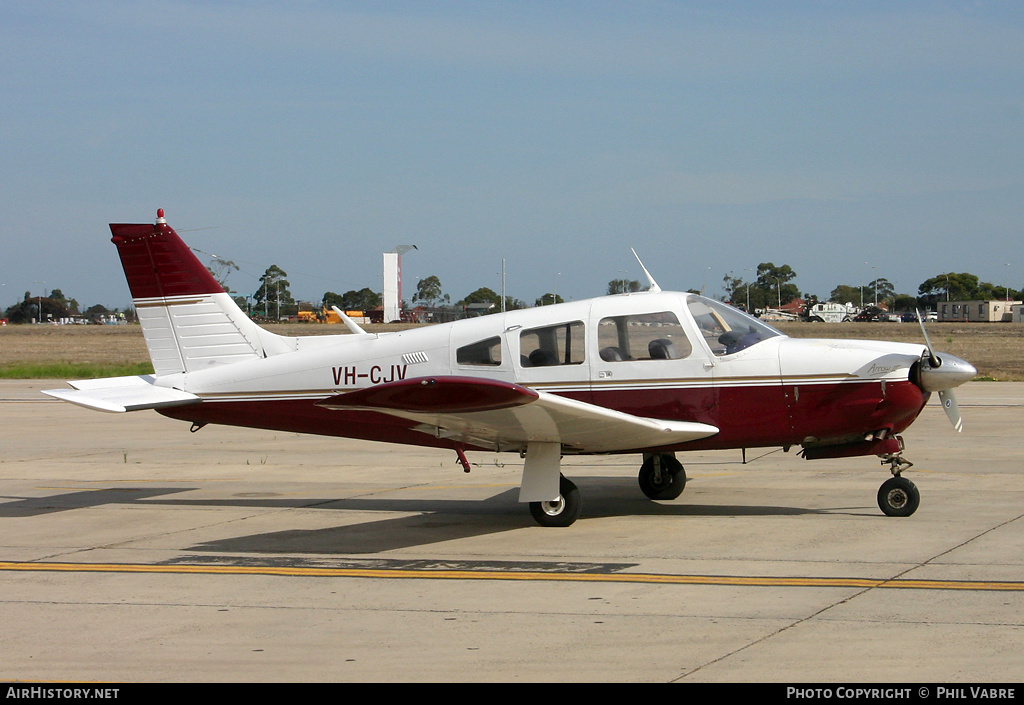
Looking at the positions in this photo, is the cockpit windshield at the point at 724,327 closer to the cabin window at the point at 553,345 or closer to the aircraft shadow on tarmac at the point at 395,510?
the cabin window at the point at 553,345

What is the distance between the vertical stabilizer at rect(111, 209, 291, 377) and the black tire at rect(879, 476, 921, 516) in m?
6.47

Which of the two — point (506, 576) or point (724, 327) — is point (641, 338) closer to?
point (724, 327)

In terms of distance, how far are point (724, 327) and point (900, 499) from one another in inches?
88.9

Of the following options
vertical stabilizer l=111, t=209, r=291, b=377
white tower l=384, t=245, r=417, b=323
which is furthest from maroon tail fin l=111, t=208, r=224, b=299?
white tower l=384, t=245, r=417, b=323

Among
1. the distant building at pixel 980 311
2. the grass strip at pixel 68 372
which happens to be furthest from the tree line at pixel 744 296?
the grass strip at pixel 68 372

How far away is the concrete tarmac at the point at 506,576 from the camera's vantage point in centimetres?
534

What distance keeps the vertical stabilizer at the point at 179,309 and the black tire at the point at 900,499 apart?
21.2 ft

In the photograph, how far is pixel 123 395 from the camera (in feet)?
34.2

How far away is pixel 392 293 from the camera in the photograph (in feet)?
333

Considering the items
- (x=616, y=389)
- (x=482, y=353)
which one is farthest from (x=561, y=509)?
(x=482, y=353)

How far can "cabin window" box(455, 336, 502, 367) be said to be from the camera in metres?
9.76

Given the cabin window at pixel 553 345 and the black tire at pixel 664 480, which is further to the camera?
the black tire at pixel 664 480

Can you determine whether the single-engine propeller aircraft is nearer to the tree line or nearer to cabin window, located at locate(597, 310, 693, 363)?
cabin window, located at locate(597, 310, 693, 363)

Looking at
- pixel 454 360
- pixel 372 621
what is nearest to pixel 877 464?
pixel 454 360
